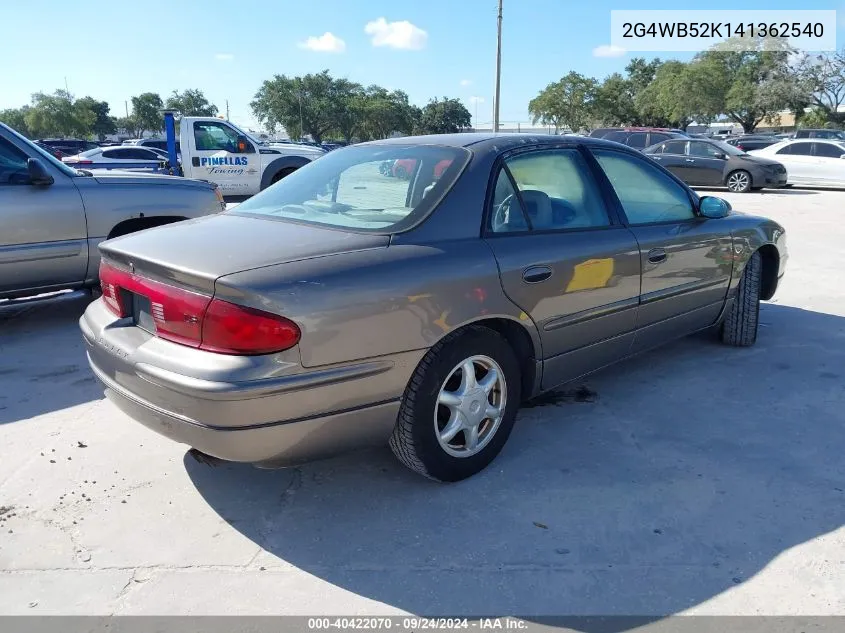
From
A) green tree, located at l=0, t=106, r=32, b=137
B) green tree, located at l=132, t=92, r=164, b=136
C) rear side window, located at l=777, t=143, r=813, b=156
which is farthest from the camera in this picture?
green tree, located at l=132, t=92, r=164, b=136

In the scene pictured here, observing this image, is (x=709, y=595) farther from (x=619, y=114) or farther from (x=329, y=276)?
(x=619, y=114)

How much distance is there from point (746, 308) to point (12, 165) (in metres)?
5.69

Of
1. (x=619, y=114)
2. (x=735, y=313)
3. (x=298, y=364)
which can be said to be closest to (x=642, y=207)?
(x=735, y=313)

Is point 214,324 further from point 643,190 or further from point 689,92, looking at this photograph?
point 689,92

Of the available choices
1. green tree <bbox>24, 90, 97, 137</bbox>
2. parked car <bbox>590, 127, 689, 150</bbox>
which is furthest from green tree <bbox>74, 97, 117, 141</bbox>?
parked car <bbox>590, 127, 689, 150</bbox>

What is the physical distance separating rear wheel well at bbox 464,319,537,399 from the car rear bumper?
0.55 meters

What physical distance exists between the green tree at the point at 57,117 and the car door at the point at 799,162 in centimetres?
7310

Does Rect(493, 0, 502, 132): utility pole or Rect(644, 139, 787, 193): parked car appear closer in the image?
Rect(644, 139, 787, 193): parked car

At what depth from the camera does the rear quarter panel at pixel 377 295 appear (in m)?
2.45

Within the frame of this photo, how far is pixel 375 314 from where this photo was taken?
260 centimetres

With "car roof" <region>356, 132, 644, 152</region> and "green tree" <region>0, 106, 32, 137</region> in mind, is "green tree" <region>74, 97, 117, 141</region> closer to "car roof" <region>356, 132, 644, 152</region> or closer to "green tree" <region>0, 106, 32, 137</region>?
"green tree" <region>0, 106, 32, 137</region>

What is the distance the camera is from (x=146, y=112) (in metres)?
83.6

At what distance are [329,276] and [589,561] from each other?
1.46m

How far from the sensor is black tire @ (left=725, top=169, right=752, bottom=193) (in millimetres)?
18250
